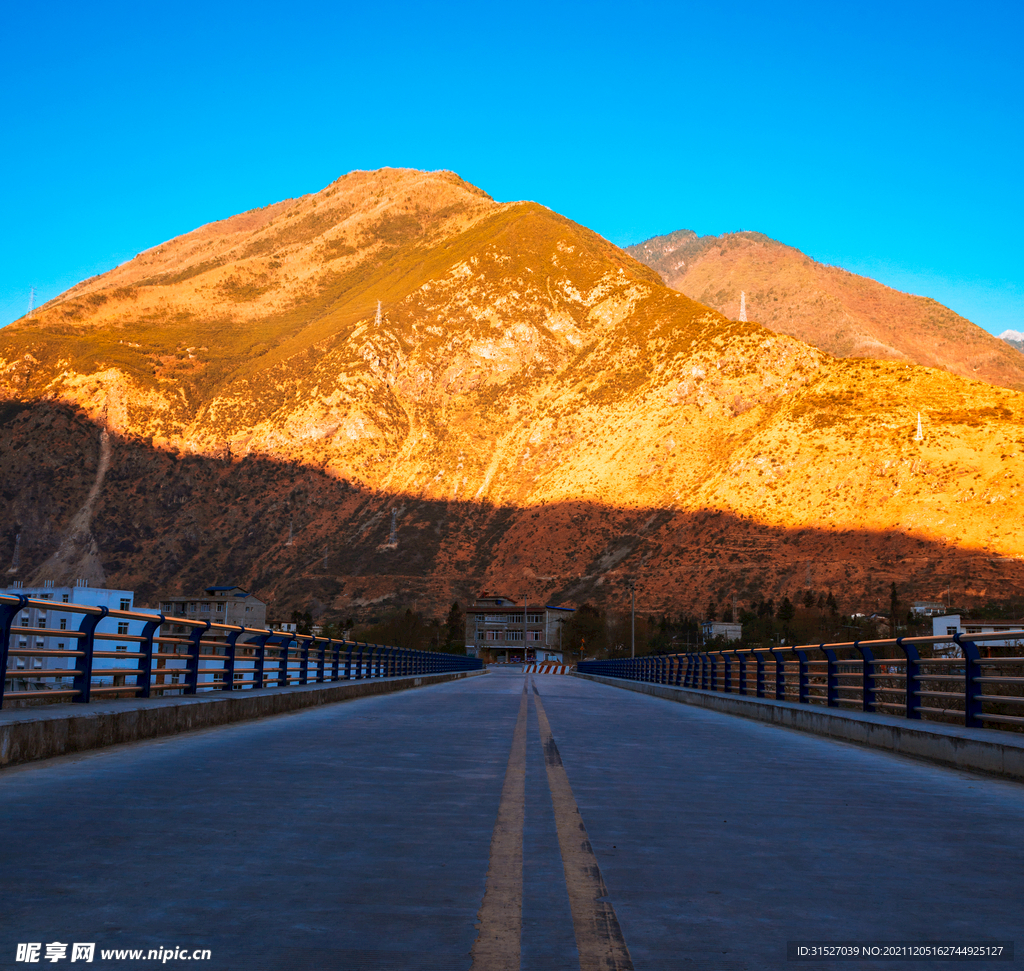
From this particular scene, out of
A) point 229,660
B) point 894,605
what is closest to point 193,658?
point 229,660

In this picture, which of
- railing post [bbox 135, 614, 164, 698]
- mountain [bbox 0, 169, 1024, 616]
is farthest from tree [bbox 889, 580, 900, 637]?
railing post [bbox 135, 614, 164, 698]

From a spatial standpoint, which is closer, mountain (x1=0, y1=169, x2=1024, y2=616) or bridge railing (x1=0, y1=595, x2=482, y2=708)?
bridge railing (x1=0, y1=595, x2=482, y2=708)

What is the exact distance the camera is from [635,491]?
4700 inches

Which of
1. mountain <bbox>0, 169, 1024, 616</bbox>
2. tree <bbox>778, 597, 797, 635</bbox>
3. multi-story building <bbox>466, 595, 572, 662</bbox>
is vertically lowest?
multi-story building <bbox>466, 595, 572, 662</bbox>

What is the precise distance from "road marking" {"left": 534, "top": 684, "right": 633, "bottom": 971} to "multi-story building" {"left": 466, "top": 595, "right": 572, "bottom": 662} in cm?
13036

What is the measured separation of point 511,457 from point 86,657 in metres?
132

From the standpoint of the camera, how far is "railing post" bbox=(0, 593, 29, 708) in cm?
941

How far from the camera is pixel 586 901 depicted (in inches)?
187

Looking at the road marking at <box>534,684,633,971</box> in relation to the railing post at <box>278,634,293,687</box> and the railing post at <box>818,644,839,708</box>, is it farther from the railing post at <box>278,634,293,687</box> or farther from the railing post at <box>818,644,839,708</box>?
the railing post at <box>278,634,293,687</box>

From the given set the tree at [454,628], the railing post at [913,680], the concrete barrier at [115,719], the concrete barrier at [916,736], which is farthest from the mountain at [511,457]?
the concrete barrier at [115,719]

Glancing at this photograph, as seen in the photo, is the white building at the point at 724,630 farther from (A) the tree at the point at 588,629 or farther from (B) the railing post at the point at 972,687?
(B) the railing post at the point at 972,687

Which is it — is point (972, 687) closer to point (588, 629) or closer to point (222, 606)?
point (588, 629)

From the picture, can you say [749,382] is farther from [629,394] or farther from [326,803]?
[326,803]

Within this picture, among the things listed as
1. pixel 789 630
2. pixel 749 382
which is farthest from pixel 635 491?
pixel 789 630
